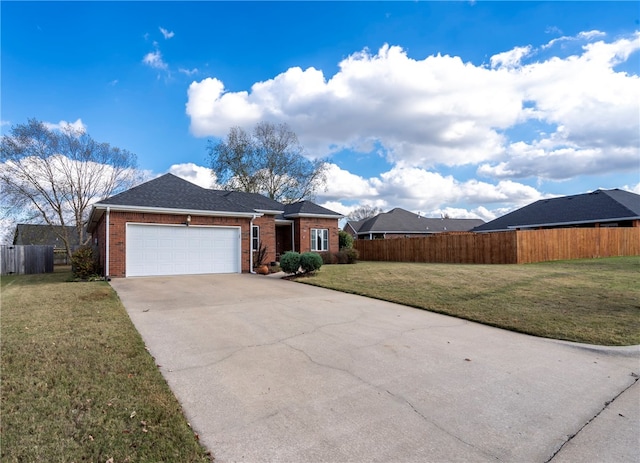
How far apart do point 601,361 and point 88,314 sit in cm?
882

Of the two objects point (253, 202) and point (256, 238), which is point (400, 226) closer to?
point (253, 202)

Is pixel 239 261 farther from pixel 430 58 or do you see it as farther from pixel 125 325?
pixel 430 58

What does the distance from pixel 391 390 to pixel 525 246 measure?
60.1 ft

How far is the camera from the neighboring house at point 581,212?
79.6 feet

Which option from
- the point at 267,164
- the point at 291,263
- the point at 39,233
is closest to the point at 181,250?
the point at 291,263

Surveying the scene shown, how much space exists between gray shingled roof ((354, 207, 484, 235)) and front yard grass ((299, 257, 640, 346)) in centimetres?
2540

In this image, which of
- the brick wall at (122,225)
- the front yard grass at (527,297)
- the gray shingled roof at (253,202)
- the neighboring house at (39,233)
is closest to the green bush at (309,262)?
the front yard grass at (527,297)

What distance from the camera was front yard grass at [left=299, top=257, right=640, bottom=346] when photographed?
6176 mm

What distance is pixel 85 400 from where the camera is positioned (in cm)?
325

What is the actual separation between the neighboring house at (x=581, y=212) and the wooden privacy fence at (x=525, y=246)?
2.29 metres

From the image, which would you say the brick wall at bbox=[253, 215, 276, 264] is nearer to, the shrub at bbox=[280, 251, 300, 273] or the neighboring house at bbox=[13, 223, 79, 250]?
the shrub at bbox=[280, 251, 300, 273]

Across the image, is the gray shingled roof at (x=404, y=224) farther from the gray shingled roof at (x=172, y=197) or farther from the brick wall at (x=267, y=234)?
the gray shingled roof at (x=172, y=197)

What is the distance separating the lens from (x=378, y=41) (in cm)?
1332

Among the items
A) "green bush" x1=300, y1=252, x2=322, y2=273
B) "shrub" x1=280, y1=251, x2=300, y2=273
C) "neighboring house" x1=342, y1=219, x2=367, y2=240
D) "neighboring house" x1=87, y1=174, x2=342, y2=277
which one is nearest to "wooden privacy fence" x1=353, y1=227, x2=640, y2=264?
"green bush" x1=300, y1=252, x2=322, y2=273
